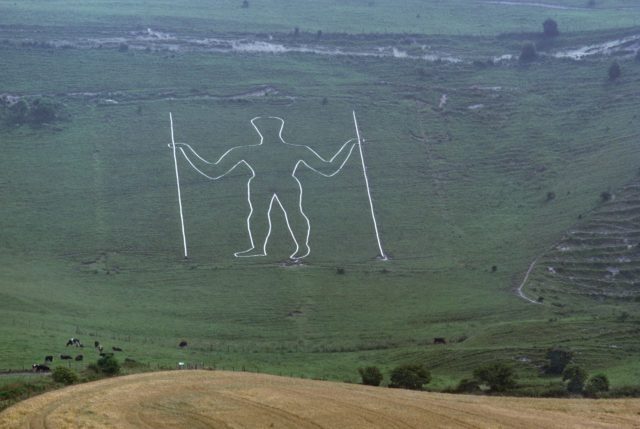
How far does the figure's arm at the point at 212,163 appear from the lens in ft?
464

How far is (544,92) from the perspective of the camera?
169375mm

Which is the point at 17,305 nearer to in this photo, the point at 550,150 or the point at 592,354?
the point at 592,354

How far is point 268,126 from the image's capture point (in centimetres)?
15450

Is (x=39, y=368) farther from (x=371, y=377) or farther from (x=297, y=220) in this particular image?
(x=297, y=220)

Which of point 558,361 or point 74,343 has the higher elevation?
point 74,343

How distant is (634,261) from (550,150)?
131 ft

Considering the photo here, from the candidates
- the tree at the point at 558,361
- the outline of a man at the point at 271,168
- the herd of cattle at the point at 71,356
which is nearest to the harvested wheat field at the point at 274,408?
the herd of cattle at the point at 71,356

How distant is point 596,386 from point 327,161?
81541mm

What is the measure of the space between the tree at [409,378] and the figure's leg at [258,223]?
52.1 metres

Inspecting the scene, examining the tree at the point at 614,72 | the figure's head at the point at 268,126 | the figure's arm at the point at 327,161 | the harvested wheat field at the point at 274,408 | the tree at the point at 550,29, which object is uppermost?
the tree at the point at 550,29

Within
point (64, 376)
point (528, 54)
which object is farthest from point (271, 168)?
point (64, 376)

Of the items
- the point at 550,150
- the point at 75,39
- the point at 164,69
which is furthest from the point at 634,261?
the point at 75,39

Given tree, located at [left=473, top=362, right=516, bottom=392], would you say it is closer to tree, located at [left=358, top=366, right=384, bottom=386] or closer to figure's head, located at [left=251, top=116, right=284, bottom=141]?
tree, located at [left=358, top=366, right=384, bottom=386]

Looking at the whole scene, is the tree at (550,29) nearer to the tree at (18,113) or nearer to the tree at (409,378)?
the tree at (18,113)
